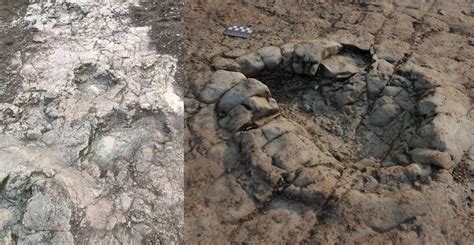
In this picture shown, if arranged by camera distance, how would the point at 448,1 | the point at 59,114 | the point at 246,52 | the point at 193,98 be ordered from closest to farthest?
the point at 59,114, the point at 193,98, the point at 246,52, the point at 448,1

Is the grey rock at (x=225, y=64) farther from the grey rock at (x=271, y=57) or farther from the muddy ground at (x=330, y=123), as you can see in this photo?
the grey rock at (x=271, y=57)

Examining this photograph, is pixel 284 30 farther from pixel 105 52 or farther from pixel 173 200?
pixel 173 200

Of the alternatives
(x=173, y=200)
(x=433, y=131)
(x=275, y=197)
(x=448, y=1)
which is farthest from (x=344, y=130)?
(x=448, y=1)

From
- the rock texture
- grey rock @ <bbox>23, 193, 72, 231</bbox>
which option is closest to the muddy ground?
the rock texture

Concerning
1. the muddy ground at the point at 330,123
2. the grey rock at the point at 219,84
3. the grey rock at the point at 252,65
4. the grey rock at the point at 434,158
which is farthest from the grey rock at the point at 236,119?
the grey rock at the point at 434,158

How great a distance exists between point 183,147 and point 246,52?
2.55 ft

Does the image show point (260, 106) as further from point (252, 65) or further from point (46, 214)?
point (46, 214)

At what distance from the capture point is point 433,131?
2.19 meters

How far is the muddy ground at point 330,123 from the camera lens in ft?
6.55

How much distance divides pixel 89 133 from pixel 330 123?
125 cm

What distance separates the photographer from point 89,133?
229 cm

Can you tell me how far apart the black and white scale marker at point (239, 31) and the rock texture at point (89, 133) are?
440mm

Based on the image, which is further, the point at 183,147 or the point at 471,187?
the point at 183,147

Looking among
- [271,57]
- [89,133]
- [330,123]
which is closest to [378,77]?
[330,123]
